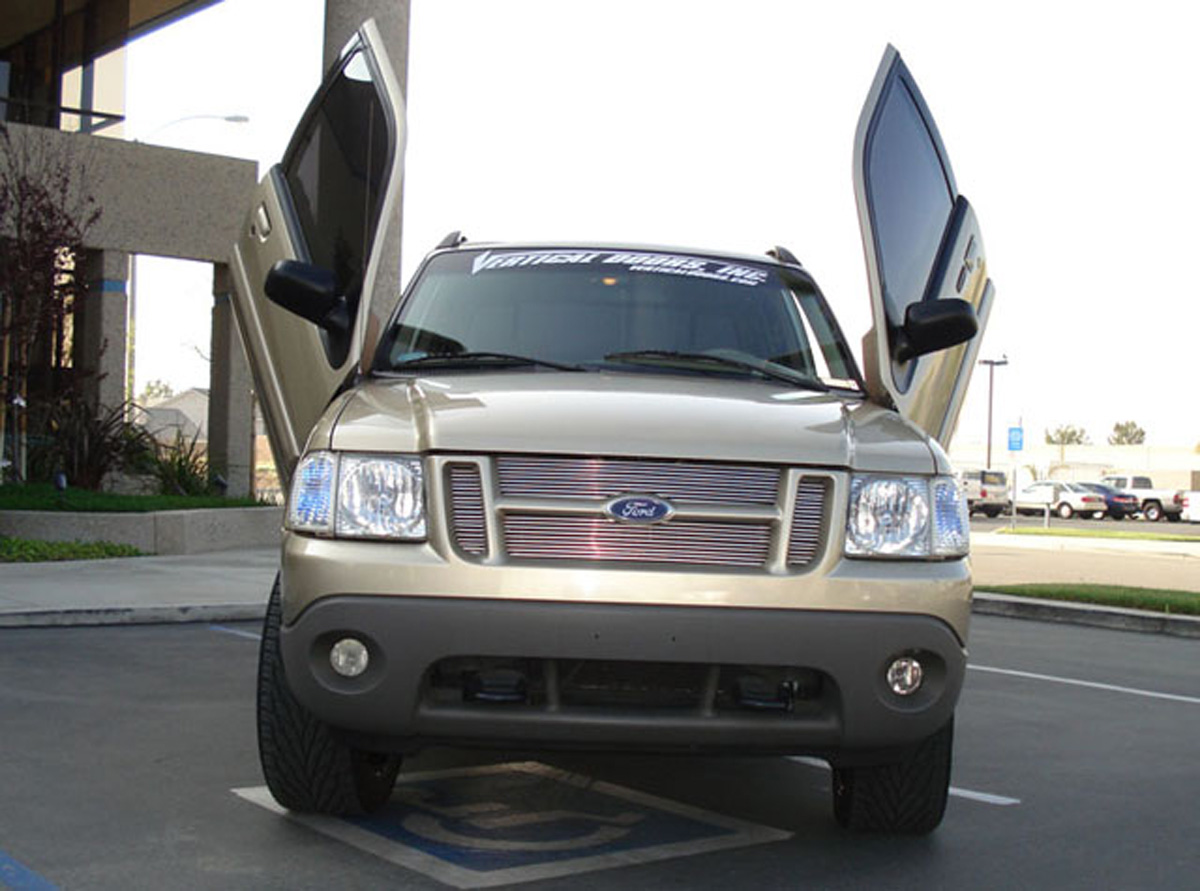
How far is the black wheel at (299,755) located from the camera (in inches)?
169

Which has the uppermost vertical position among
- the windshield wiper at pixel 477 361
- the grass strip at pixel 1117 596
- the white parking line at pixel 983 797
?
the windshield wiper at pixel 477 361

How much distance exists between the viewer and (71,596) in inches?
399

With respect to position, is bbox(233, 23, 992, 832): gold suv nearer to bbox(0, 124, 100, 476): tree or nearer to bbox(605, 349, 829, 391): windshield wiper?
bbox(605, 349, 829, 391): windshield wiper

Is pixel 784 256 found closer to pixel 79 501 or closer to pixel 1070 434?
pixel 79 501

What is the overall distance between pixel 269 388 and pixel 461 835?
2.11 m

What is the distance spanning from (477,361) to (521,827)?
1.54 m

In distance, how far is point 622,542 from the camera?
152 inches

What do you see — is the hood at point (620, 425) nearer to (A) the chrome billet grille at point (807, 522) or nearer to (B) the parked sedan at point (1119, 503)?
(A) the chrome billet grille at point (807, 522)

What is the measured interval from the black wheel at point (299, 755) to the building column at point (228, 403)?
47.4 feet

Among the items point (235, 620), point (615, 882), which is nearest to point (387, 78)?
point (615, 882)

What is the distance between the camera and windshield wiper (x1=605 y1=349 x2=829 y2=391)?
5055 mm

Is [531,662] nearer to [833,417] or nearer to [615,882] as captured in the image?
[615,882]

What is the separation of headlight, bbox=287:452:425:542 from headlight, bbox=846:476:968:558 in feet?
3.92

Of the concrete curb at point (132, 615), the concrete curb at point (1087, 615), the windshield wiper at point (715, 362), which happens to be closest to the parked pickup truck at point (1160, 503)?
the concrete curb at point (1087, 615)
